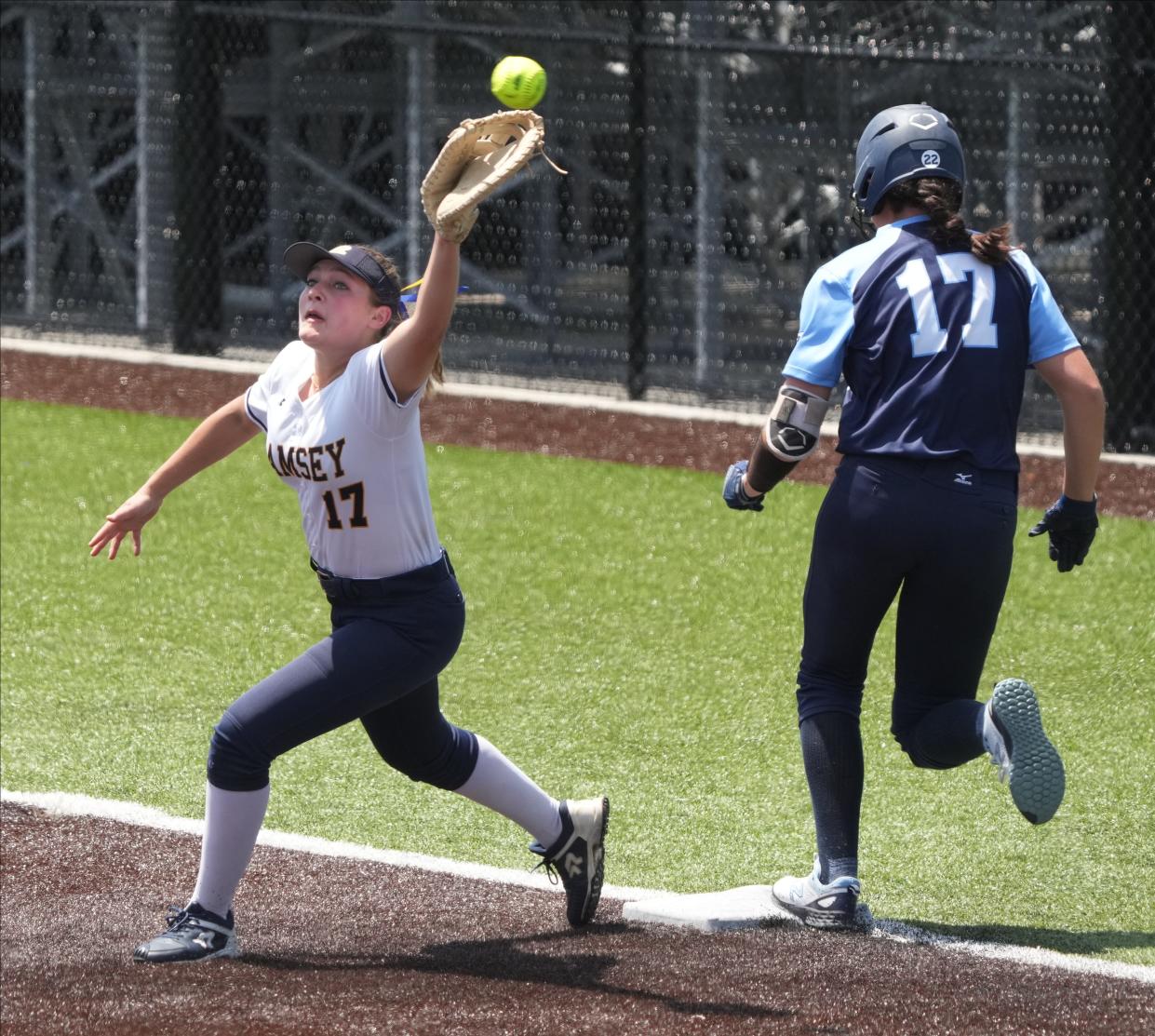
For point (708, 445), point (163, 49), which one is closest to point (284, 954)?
point (708, 445)

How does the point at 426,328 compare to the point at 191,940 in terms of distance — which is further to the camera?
the point at 191,940

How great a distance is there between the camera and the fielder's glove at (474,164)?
4.04 meters

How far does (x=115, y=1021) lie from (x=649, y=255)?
363 inches

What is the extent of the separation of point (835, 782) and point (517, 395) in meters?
8.23

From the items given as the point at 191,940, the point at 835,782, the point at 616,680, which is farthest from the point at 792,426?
the point at 616,680

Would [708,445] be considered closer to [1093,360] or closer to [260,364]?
[1093,360]

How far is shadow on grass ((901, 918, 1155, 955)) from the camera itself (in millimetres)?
4613

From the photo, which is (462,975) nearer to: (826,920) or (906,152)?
(826,920)

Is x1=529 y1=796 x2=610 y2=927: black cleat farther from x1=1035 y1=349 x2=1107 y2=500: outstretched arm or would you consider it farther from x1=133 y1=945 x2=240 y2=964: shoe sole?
x1=1035 y1=349 x2=1107 y2=500: outstretched arm

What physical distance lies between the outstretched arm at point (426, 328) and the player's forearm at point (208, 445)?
1.92ft

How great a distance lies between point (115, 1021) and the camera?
159 inches

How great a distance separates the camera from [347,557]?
4.41 meters

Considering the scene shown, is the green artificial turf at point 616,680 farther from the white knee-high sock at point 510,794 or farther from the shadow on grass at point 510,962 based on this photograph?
the shadow on grass at point 510,962

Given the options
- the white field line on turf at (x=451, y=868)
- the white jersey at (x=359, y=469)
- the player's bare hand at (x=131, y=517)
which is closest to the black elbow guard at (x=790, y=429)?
the white jersey at (x=359, y=469)
